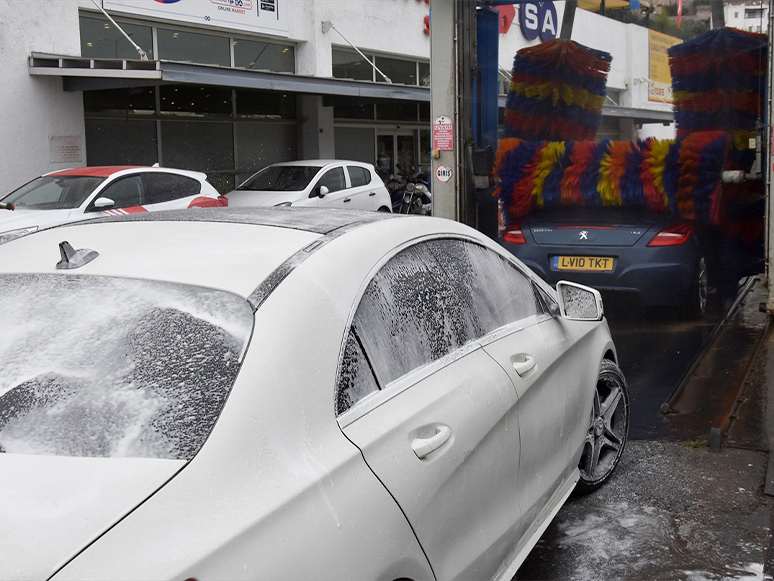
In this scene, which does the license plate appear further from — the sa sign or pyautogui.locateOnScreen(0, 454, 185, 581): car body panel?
the sa sign

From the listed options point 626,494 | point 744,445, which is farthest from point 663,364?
point 626,494

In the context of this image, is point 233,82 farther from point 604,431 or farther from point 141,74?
point 604,431

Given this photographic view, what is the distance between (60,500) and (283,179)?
1410 cm

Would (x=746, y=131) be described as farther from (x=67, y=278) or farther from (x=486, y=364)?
(x=67, y=278)

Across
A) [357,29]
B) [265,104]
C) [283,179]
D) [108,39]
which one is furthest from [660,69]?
[357,29]

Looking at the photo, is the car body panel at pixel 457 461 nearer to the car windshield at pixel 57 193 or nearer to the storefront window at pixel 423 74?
the car windshield at pixel 57 193

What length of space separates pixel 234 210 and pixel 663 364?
4.52 metres

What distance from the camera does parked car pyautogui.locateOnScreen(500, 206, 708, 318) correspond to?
24.5ft

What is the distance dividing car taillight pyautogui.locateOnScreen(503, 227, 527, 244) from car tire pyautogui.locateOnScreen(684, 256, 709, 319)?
154 centimetres

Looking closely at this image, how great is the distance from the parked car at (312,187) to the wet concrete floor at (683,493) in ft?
30.3

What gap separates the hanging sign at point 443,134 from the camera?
8.54 m

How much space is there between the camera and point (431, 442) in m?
2.29

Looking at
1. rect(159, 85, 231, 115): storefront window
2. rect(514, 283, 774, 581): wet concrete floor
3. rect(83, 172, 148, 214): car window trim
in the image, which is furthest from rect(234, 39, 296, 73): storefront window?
rect(514, 283, 774, 581): wet concrete floor

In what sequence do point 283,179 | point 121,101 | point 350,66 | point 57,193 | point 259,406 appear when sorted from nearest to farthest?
point 259,406, point 57,193, point 283,179, point 121,101, point 350,66
